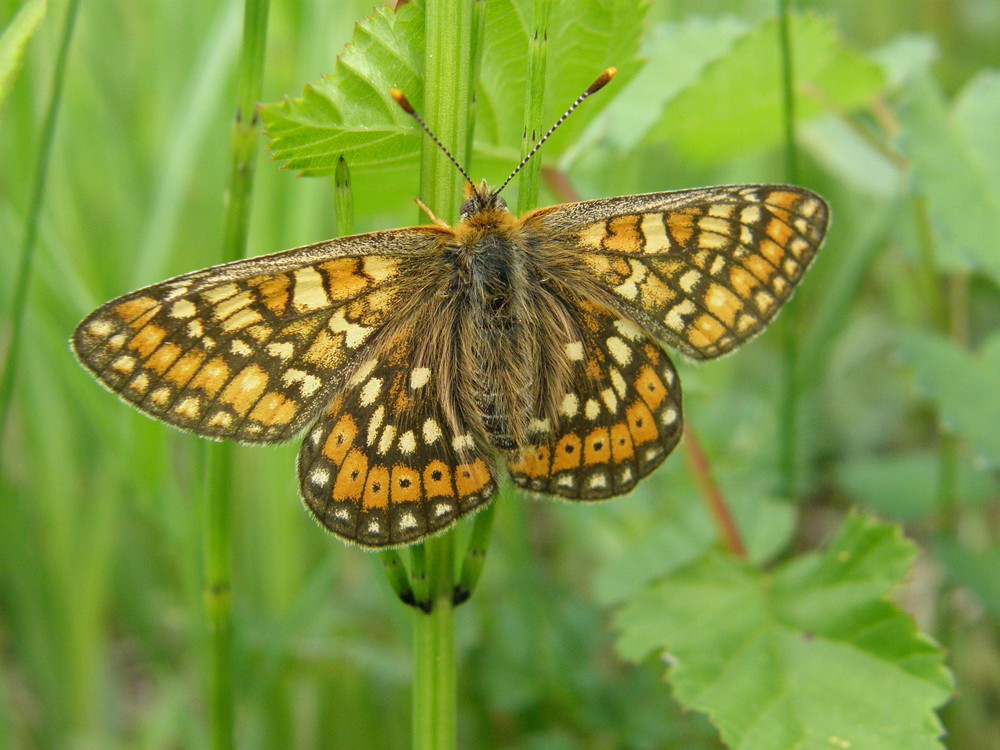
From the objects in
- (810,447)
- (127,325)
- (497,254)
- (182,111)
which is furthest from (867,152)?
(127,325)

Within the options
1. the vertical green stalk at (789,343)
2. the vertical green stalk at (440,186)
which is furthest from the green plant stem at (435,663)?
the vertical green stalk at (789,343)

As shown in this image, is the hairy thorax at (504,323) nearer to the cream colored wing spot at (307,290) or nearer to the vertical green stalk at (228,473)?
the cream colored wing spot at (307,290)

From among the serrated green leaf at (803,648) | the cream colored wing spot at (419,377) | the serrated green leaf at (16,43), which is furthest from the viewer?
the cream colored wing spot at (419,377)

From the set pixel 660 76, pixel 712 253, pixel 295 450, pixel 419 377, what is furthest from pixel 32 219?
pixel 660 76

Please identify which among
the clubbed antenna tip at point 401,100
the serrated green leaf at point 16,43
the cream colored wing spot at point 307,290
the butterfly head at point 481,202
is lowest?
the cream colored wing spot at point 307,290

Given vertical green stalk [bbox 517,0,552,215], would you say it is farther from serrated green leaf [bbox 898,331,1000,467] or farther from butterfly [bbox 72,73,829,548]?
serrated green leaf [bbox 898,331,1000,467]

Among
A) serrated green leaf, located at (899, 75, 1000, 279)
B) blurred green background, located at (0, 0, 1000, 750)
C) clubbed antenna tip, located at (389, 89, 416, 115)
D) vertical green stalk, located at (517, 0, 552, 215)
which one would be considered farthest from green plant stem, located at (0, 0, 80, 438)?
serrated green leaf, located at (899, 75, 1000, 279)

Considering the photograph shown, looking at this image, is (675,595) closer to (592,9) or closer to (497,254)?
(497,254)
